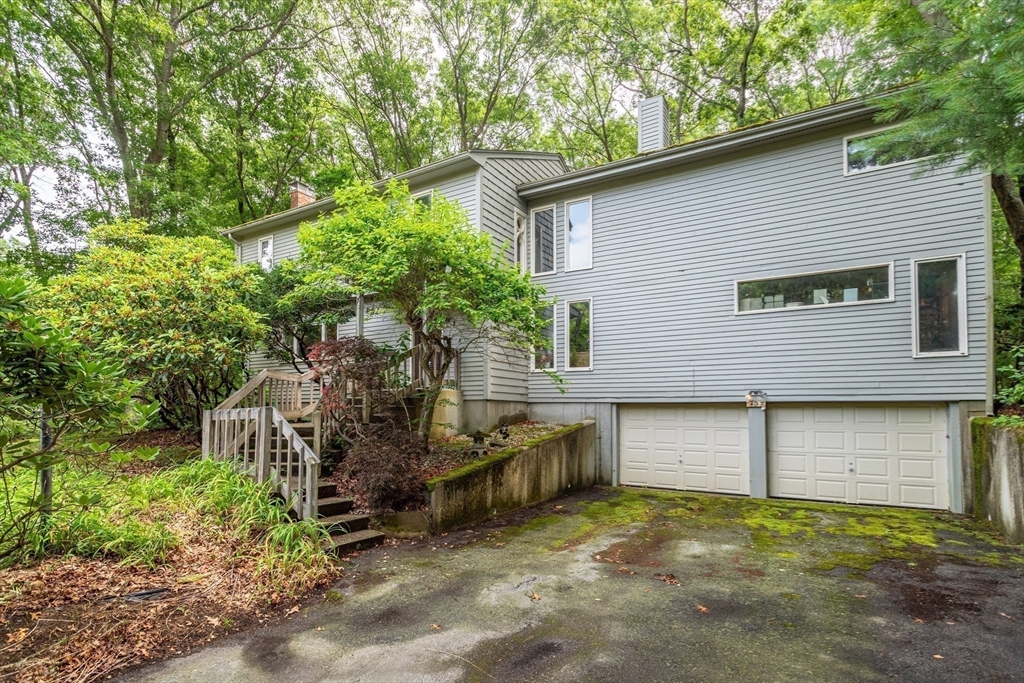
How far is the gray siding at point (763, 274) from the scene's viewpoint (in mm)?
7836

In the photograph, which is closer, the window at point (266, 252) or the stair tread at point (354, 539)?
the stair tread at point (354, 539)

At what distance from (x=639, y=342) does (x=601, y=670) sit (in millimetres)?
7596

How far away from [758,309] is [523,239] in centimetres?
521

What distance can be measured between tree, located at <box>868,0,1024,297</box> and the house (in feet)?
9.42

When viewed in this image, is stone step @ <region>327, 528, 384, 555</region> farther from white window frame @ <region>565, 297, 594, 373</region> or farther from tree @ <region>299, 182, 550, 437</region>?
white window frame @ <region>565, 297, 594, 373</region>

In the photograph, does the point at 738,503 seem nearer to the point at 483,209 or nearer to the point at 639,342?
the point at 639,342

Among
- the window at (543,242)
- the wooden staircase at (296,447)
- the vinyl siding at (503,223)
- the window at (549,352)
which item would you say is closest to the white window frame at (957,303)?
the window at (549,352)

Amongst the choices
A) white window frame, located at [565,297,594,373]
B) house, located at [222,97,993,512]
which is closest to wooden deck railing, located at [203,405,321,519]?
house, located at [222,97,993,512]

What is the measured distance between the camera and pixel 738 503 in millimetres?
8602

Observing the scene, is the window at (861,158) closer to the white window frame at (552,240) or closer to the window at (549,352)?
the white window frame at (552,240)

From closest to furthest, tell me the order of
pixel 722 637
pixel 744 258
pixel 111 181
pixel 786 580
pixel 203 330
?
pixel 722 637, pixel 786 580, pixel 203 330, pixel 744 258, pixel 111 181

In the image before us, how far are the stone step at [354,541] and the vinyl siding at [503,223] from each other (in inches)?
176

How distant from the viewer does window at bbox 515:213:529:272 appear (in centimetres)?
1141

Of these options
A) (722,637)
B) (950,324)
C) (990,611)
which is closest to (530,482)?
(722,637)
